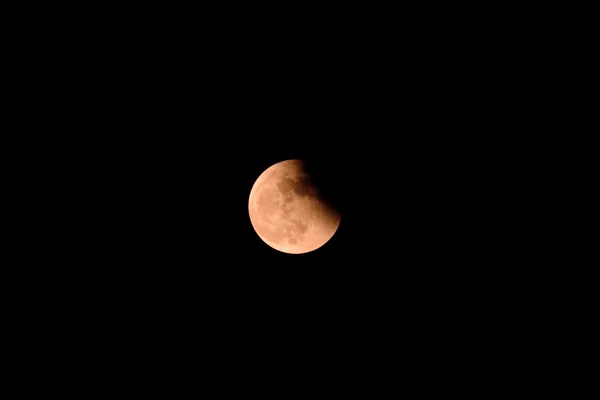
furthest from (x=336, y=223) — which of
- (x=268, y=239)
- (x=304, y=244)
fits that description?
(x=268, y=239)

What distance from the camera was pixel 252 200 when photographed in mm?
3469

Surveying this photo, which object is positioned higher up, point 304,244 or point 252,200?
point 252,200

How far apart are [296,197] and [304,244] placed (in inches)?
22.4

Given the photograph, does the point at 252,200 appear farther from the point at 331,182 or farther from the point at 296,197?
the point at 331,182

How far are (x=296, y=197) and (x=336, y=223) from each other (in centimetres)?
63

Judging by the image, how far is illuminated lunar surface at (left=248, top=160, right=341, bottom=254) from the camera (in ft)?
10.5

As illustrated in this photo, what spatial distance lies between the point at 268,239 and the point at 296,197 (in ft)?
2.01

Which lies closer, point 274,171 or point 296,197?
point 296,197

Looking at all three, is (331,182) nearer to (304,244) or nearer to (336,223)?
(336,223)

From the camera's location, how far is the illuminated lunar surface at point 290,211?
3.20 metres

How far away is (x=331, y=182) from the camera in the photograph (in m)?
3.50

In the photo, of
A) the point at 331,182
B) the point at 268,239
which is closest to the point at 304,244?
the point at 268,239

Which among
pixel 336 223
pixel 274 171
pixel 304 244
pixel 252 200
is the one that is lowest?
pixel 304 244

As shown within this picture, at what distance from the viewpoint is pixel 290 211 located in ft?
10.4
